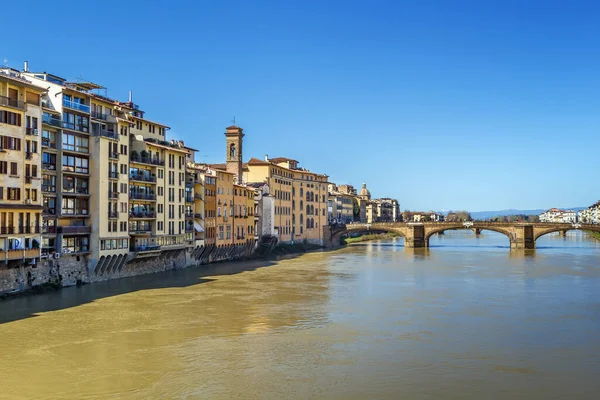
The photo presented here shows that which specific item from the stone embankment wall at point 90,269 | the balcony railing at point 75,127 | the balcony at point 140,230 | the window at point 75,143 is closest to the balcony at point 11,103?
the balcony railing at point 75,127

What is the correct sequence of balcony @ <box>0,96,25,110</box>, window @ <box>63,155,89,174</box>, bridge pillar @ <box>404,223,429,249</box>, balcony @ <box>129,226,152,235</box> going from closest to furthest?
balcony @ <box>0,96,25,110</box>
window @ <box>63,155,89,174</box>
balcony @ <box>129,226,152,235</box>
bridge pillar @ <box>404,223,429,249</box>

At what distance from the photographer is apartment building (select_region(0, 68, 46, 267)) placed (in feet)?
113

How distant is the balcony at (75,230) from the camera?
1576 inches

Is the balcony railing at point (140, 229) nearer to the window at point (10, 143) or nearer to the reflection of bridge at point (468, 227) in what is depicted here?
the window at point (10, 143)

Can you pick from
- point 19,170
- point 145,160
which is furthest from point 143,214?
point 19,170

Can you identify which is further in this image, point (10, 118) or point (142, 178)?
point (142, 178)

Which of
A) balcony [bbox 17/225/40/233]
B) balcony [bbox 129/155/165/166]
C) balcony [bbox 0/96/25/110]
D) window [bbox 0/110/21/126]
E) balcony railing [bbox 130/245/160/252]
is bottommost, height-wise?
balcony railing [bbox 130/245/160/252]

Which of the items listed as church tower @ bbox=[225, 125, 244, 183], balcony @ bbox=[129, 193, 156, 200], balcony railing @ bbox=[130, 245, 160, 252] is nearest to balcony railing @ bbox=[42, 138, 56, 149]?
balcony @ bbox=[129, 193, 156, 200]

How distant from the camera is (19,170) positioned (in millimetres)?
35500

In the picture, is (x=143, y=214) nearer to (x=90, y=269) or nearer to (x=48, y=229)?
(x=90, y=269)

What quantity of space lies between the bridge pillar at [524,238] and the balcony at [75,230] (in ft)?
215

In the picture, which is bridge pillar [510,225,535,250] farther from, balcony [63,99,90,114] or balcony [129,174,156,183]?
balcony [63,99,90,114]

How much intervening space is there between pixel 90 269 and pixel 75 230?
3.28 meters

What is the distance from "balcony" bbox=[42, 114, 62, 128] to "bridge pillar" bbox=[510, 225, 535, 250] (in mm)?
→ 69242
